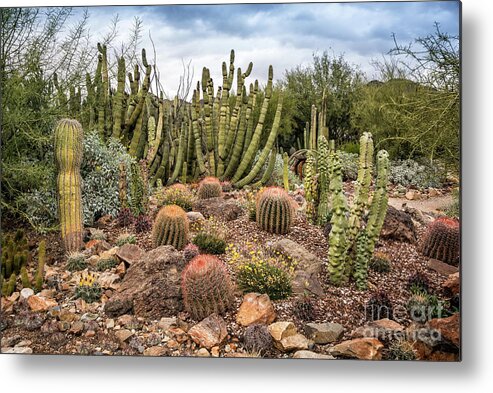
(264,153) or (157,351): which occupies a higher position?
(264,153)

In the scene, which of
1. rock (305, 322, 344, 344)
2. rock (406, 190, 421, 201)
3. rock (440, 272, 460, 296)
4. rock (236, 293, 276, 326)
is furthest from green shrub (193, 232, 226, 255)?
rock (440, 272, 460, 296)

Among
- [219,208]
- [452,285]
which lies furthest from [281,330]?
[452,285]

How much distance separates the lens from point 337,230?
4.73 meters

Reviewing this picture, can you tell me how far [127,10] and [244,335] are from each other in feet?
8.61

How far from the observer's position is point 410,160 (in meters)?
4.71

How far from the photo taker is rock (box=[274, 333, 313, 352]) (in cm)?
451

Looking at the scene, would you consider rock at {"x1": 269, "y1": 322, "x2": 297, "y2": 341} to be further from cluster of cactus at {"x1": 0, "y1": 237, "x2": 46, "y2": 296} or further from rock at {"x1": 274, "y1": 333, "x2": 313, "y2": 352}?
cluster of cactus at {"x1": 0, "y1": 237, "x2": 46, "y2": 296}

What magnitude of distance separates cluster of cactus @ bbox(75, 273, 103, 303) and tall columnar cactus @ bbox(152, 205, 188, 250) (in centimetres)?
55

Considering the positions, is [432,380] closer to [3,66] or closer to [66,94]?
[66,94]

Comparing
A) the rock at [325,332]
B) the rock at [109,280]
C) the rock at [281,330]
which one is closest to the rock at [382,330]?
the rock at [325,332]

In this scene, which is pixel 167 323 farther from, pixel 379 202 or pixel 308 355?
pixel 379 202

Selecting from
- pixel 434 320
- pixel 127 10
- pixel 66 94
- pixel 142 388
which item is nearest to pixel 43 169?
pixel 66 94

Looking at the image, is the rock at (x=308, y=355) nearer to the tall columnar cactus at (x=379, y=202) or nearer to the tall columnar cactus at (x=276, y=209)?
the tall columnar cactus at (x=379, y=202)

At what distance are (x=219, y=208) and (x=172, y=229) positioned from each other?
1.43 ft
